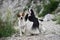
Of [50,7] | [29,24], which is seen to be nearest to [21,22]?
[29,24]

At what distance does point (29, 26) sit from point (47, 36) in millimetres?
798

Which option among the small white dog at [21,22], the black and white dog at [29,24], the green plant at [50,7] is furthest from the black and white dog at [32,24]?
the green plant at [50,7]

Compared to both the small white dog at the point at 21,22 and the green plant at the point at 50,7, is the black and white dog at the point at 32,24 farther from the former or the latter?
the green plant at the point at 50,7

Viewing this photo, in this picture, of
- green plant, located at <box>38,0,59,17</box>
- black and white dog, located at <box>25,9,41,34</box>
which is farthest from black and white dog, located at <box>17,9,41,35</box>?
green plant, located at <box>38,0,59,17</box>

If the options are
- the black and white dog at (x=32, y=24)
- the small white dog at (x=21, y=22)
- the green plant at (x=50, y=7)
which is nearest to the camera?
the small white dog at (x=21, y=22)

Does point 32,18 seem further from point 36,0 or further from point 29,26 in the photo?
point 36,0

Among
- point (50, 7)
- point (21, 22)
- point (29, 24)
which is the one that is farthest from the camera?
point (50, 7)

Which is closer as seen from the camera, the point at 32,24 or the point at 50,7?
the point at 32,24

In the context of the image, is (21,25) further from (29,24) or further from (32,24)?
(32,24)

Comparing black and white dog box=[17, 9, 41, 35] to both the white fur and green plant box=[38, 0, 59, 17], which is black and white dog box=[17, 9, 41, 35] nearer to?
the white fur

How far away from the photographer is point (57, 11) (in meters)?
15.7

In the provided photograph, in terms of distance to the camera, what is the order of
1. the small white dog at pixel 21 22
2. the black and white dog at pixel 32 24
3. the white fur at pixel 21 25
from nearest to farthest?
1. the small white dog at pixel 21 22
2. the white fur at pixel 21 25
3. the black and white dog at pixel 32 24

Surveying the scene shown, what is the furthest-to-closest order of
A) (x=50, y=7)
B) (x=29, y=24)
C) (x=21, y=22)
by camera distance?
(x=50, y=7)
(x=29, y=24)
(x=21, y=22)

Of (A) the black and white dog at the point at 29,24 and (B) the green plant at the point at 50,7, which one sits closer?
(A) the black and white dog at the point at 29,24
